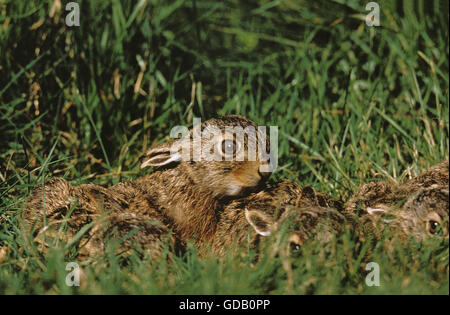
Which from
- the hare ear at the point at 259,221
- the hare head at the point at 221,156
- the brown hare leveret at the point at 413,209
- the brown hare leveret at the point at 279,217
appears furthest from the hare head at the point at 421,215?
the hare head at the point at 221,156

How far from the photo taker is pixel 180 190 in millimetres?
4496

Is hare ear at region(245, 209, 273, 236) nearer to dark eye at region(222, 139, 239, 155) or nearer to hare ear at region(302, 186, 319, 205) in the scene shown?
hare ear at region(302, 186, 319, 205)

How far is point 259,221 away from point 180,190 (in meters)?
0.84

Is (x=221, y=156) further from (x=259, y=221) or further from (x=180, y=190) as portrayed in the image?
(x=259, y=221)

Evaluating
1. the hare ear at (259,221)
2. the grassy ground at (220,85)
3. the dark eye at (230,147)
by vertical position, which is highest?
the grassy ground at (220,85)

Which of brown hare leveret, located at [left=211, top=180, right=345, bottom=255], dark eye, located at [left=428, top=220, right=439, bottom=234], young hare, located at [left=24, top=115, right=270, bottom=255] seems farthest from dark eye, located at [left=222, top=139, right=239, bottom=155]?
dark eye, located at [left=428, top=220, right=439, bottom=234]

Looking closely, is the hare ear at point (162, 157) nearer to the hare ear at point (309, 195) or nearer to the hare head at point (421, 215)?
the hare ear at point (309, 195)

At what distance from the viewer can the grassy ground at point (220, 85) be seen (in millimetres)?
5133

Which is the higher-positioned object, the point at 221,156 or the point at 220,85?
the point at 220,85

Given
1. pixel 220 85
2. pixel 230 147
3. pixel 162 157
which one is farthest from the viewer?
pixel 220 85

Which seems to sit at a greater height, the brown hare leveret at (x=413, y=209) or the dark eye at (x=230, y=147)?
the dark eye at (x=230, y=147)

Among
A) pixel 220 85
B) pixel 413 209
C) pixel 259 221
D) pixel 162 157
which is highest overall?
pixel 220 85

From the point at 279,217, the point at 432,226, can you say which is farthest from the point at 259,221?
the point at 432,226
